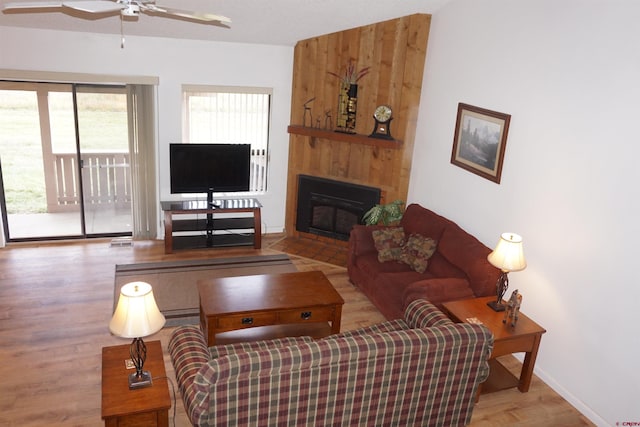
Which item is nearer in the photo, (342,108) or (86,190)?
(342,108)

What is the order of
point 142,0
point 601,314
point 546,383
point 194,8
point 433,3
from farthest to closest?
point 433,3, point 194,8, point 546,383, point 601,314, point 142,0

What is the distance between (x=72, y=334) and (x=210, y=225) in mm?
2488

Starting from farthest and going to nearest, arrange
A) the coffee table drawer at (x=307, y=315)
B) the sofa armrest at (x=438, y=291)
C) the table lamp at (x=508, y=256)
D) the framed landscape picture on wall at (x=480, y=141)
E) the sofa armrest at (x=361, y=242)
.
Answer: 1. the sofa armrest at (x=361, y=242)
2. the framed landscape picture on wall at (x=480, y=141)
3. the sofa armrest at (x=438, y=291)
4. the coffee table drawer at (x=307, y=315)
5. the table lamp at (x=508, y=256)

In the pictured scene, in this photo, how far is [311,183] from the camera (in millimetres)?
7273

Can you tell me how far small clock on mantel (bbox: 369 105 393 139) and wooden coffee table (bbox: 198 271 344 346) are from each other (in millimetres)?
2347

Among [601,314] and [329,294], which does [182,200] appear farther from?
[601,314]

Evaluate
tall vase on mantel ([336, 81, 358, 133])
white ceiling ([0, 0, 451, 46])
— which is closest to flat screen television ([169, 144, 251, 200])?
tall vase on mantel ([336, 81, 358, 133])

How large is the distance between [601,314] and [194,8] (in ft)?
15.2

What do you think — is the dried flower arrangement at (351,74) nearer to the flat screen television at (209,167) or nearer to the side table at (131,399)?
the flat screen television at (209,167)

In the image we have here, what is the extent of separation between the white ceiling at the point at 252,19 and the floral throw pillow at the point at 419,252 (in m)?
2.62

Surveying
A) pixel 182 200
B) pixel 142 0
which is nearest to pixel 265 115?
pixel 182 200

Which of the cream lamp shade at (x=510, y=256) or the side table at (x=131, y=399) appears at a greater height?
the cream lamp shade at (x=510, y=256)

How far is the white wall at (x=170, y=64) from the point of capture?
6.03 meters

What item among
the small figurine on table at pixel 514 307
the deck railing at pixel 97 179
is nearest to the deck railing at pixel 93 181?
the deck railing at pixel 97 179
